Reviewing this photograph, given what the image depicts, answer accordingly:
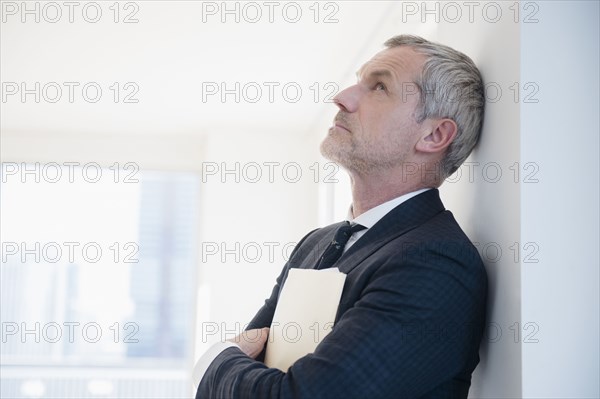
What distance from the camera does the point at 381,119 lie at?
1.60 m

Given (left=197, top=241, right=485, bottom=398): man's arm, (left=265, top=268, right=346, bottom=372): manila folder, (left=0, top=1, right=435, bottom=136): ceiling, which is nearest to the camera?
(left=197, top=241, right=485, bottom=398): man's arm

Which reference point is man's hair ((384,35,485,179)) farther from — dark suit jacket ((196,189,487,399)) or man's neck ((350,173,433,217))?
dark suit jacket ((196,189,487,399))

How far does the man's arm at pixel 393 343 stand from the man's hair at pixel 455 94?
1.28ft

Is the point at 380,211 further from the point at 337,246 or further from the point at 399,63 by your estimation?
the point at 399,63

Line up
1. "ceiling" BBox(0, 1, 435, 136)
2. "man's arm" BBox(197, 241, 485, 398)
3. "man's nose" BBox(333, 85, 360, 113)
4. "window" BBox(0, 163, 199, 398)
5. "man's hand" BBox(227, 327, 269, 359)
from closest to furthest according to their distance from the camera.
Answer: "man's arm" BBox(197, 241, 485, 398) → "man's hand" BBox(227, 327, 269, 359) → "man's nose" BBox(333, 85, 360, 113) → "ceiling" BBox(0, 1, 435, 136) → "window" BBox(0, 163, 199, 398)

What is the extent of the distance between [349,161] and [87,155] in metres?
5.11

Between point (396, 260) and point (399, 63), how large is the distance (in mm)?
566

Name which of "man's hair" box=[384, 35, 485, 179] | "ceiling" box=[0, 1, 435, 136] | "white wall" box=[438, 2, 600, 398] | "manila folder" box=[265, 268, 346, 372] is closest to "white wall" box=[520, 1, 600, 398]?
"white wall" box=[438, 2, 600, 398]

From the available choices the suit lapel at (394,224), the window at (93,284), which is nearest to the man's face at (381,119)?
the suit lapel at (394,224)

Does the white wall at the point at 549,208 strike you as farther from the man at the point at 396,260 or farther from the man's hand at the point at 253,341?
the man's hand at the point at 253,341

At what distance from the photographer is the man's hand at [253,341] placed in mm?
1545

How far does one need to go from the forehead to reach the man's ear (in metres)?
0.13

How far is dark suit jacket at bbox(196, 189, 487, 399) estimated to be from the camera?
1186 millimetres

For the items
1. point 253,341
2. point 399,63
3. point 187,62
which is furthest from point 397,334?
point 187,62
